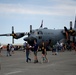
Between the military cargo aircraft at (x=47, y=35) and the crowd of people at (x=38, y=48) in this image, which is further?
the military cargo aircraft at (x=47, y=35)

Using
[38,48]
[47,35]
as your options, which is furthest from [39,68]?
[47,35]

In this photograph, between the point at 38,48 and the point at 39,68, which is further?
the point at 38,48

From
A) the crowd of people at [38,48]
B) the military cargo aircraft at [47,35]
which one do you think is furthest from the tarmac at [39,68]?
the military cargo aircraft at [47,35]

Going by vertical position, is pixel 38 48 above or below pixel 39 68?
above

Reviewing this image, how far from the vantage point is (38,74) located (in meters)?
14.6

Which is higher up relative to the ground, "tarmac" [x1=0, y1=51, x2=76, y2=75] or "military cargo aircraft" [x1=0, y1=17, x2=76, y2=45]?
"military cargo aircraft" [x1=0, y1=17, x2=76, y2=45]

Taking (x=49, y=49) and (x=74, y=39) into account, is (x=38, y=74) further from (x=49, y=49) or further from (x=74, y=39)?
(x=74, y=39)

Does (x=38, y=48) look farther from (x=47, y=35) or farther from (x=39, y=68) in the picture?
(x=47, y=35)

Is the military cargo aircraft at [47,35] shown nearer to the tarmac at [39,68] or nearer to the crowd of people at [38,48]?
the crowd of people at [38,48]

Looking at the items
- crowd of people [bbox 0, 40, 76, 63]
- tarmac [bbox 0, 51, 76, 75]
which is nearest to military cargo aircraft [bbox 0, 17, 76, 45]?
crowd of people [bbox 0, 40, 76, 63]

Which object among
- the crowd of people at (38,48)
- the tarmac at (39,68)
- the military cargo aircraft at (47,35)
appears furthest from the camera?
the military cargo aircraft at (47,35)

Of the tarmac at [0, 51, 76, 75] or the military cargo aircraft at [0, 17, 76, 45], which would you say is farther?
the military cargo aircraft at [0, 17, 76, 45]

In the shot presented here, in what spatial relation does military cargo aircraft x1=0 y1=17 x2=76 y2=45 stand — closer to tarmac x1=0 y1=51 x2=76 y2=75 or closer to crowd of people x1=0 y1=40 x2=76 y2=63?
crowd of people x1=0 y1=40 x2=76 y2=63

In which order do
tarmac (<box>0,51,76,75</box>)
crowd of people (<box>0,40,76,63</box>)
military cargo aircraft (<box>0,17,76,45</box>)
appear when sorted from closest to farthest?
1. tarmac (<box>0,51,76,75</box>)
2. crowd of people (<box>0,40,76,63</box>)
3. military cargo aircraft (<box>0,17,76,45</box>)
